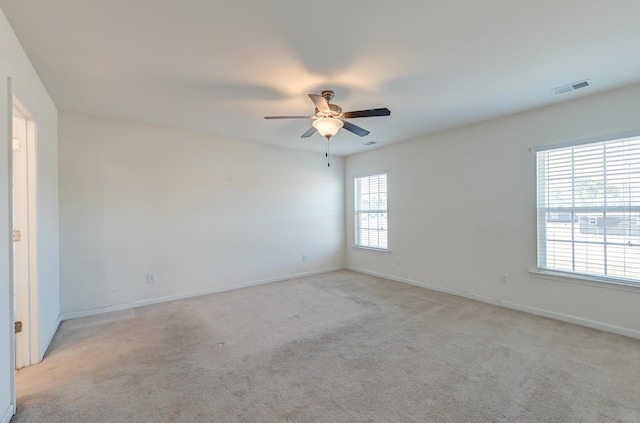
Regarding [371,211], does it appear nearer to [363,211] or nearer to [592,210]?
[363,211]

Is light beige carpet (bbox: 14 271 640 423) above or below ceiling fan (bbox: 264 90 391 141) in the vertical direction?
below

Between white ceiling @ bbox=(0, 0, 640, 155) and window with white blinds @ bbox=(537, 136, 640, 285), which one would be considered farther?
window with white blinds @ bbox=(537, 136, 640, 285)

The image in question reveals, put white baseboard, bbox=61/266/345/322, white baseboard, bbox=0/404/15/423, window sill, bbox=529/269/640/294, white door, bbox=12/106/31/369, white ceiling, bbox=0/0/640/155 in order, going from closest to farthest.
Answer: white baseboard, bbox=0/404/15/423 → white ceiling, bbox=0/0/640/155 → white door, bbox=12/106/31/369 → window sill, bbox=529/269/640/294 → white baseboard, bbox=61/266/345/322

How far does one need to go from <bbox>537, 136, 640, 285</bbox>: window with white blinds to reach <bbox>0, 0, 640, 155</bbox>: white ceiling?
66 centimetres

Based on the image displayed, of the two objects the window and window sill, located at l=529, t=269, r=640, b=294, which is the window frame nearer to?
the window

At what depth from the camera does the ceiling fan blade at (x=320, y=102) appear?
2.48 metres

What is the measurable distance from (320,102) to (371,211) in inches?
137

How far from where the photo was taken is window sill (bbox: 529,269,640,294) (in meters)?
2.87

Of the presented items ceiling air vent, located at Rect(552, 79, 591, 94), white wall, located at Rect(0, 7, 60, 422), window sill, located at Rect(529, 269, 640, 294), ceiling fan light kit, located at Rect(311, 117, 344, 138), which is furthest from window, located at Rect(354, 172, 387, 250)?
white wall, located at Rect(0, 7, 60, 422)

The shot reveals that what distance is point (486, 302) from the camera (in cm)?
393

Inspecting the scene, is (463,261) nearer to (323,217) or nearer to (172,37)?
(323,217)

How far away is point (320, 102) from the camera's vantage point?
8.40 ft

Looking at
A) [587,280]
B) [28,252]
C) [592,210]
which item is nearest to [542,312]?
[587,280]

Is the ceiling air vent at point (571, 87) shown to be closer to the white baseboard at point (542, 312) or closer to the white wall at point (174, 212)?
the white baseboard at point (542, 312)
